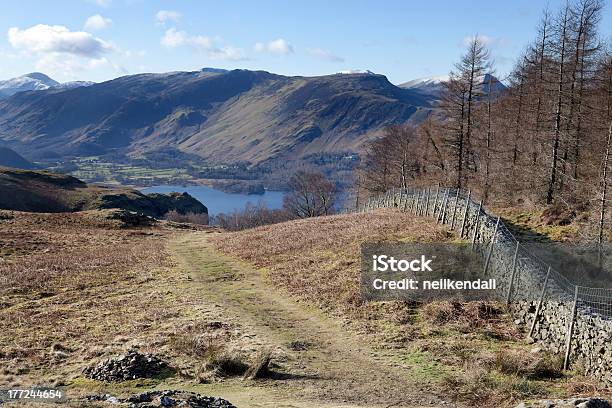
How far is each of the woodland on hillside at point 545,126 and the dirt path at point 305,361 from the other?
1680cm

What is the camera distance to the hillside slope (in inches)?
4289

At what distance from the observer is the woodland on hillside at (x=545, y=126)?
37.6 metres

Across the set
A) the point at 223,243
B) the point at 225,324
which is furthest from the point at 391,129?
the point at 225,324

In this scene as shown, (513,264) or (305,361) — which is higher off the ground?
(513,264)

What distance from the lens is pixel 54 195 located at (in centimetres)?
11556

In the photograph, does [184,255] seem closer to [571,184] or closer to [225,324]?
[225,324]

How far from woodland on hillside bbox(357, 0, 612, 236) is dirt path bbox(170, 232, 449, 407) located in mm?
16795

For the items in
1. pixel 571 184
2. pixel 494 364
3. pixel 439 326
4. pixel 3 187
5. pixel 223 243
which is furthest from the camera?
pixel 3 187

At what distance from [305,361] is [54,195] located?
113886 millimetres

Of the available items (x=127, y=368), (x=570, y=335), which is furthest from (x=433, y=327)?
(x=127, y=368)

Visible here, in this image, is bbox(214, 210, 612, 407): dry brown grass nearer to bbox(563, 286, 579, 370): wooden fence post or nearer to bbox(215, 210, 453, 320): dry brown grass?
bbox(215, 210, 453, 320): dry brown grass

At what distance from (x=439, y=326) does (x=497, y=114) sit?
4824cm

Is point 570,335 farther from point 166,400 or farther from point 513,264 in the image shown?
point 166,400

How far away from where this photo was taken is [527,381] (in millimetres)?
14219
